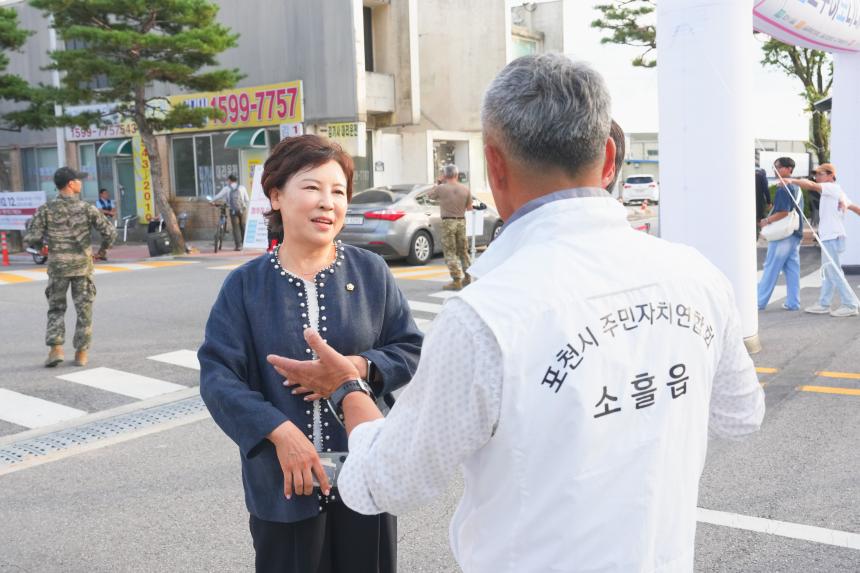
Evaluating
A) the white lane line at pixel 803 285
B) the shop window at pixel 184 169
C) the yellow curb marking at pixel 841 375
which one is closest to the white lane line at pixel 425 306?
the white lane line at pixel 803 285

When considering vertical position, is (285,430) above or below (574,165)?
below

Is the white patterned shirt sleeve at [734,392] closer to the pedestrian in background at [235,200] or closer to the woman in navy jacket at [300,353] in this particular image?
the woman in navy jacket at [300,353]

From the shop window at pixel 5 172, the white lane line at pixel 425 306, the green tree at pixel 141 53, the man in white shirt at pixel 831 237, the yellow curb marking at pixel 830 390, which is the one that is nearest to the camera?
the yellow curb marking at pixel 830 390

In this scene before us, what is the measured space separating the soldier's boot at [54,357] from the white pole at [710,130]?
5.92 meters

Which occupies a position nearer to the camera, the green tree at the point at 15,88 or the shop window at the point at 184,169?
the green tree at the point at 15,88

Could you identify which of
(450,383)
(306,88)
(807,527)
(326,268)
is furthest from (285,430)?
(306,88)

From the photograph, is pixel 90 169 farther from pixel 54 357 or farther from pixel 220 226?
pixel 54 357

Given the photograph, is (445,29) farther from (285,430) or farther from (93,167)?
(285,430)

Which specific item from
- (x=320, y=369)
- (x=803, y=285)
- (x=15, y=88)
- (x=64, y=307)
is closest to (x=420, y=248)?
(x=803, y=285)

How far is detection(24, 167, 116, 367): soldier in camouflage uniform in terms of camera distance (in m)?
8.38

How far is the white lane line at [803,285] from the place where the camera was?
37.5ft

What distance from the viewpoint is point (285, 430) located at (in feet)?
7.14

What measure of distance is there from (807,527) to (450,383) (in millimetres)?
3296

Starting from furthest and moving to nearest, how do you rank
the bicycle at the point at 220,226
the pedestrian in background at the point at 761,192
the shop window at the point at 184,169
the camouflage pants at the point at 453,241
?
the shop window at the point at 184,169, the bicycle at the point at 220,226, the pedestrian in background at the point at 761,192, the camouflage pants at the point at 453,241
